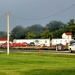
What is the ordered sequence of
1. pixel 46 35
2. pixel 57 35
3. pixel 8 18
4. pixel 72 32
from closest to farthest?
pixel 8 18 → pixel 72 32 → pixel 46 35 → pixel 57 35

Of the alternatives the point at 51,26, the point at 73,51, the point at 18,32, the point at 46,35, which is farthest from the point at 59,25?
the point at 73,51

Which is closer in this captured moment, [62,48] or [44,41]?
[62,48]

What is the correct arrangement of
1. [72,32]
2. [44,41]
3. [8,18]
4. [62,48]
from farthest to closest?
[72,32], [44,41], [62,48], [8,18]

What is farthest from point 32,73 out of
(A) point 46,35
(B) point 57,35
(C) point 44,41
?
(B) point 57,35

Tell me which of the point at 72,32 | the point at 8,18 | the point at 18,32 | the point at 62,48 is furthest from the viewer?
the point at 18,32

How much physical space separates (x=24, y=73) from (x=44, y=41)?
97864mm

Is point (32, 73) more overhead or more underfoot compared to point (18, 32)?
more underfoot

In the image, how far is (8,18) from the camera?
53.0m

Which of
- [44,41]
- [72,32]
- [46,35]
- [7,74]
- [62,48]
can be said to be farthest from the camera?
[46,35]

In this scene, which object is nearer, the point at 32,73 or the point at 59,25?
the point at 32,73

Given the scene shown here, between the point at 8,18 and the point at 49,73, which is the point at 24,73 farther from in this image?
the point at 8,18

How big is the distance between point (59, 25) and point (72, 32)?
58.5m

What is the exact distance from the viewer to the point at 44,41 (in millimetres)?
114812

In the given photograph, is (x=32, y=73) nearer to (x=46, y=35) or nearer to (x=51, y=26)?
(x=46, y=35)
